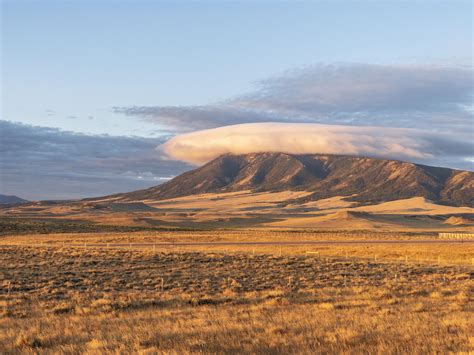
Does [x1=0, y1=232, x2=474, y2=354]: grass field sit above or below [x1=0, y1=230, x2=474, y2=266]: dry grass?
above

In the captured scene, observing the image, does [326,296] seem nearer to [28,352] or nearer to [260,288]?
[260,288]

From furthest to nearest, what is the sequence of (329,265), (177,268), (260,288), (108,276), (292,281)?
(329,265) → (177,268) → (108,276) → (292,281) → (260,288)

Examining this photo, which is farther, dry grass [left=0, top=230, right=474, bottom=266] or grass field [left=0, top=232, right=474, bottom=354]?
dry grass [left=0, top=230, right=474, bottom=266]

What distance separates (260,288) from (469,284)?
33.0 feet

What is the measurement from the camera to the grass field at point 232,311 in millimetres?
11883

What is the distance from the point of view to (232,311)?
57.6 ft

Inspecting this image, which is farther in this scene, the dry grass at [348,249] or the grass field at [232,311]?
the dry grass at [348,249]

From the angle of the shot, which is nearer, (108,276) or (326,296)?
(326,296)

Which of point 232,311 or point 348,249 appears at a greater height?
point 232,311

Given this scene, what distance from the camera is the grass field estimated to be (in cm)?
1188

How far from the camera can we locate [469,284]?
2617 cm

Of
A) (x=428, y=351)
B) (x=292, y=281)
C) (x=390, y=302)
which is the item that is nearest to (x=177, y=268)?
(x=292, y=281)

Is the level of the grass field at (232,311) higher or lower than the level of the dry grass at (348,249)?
higher

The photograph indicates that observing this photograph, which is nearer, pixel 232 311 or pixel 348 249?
pixel 232 311
